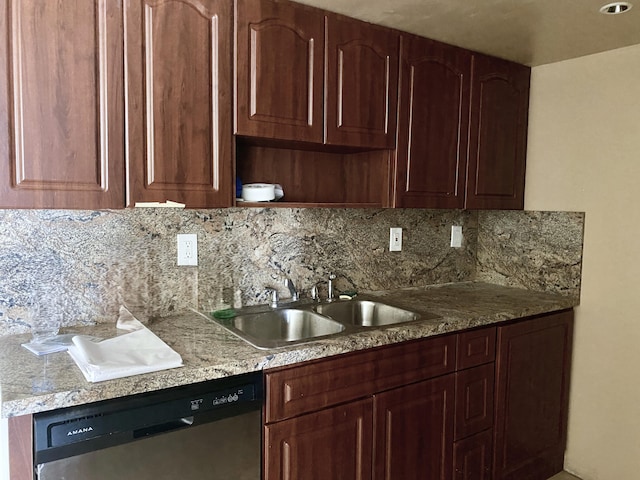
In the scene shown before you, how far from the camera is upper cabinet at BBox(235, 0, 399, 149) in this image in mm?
1820

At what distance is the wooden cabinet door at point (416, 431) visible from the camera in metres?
1.90

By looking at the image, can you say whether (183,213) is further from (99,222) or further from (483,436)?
(483,436)

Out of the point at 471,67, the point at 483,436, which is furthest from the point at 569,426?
the point at 471,67

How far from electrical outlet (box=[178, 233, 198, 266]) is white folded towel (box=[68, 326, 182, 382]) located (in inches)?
17.6

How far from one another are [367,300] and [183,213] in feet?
3.18

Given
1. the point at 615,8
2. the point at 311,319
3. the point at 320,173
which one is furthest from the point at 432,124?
the point at 311,319

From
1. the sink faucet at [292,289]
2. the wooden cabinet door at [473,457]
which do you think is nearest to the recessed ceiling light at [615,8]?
the sink faucet at [292,289]

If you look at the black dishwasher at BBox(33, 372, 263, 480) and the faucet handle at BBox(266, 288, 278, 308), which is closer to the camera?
the black dishwasher at BBox(33, 372, 263, 480)

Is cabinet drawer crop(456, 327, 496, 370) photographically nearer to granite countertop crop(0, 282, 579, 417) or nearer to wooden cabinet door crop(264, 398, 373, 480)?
granite countertop crop(0, 282, 579, 417)

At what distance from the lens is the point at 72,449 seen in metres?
1.29

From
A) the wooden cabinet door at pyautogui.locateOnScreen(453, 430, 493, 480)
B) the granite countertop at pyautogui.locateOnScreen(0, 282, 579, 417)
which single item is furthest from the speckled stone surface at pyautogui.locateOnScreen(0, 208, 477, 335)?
the wooden cabinet door at pyautogui.locateOnScreen(453, 430, 493, 480)

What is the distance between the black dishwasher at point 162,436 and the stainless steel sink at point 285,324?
1.69ft

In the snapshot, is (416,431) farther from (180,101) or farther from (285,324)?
(180,101)

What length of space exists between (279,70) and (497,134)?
1310 mm
